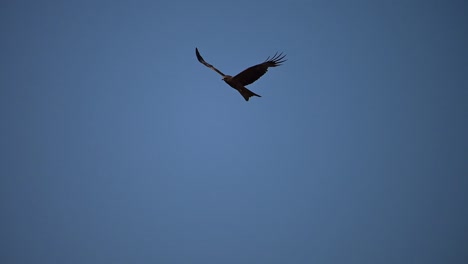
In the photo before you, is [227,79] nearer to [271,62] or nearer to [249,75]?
[249,75]

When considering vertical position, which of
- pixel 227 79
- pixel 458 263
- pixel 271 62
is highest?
pixel 458 263

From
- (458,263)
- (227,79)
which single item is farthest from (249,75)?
(458,263)

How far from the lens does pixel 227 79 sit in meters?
8.06

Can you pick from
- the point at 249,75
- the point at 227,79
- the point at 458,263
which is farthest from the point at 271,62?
the point at 458,263

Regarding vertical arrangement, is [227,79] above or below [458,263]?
below

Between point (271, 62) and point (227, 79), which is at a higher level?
point (271, 62)

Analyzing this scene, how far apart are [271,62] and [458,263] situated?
35806mm

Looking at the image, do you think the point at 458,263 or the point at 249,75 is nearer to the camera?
the point at 249,75

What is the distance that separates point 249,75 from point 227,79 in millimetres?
585

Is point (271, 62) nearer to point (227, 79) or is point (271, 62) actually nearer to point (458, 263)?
point (227, 79)

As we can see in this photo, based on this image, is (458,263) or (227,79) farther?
(458,263)

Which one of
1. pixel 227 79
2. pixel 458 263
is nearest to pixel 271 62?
pixel 227 79

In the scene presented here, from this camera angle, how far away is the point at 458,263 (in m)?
31.6

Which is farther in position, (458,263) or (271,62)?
(458,263)
